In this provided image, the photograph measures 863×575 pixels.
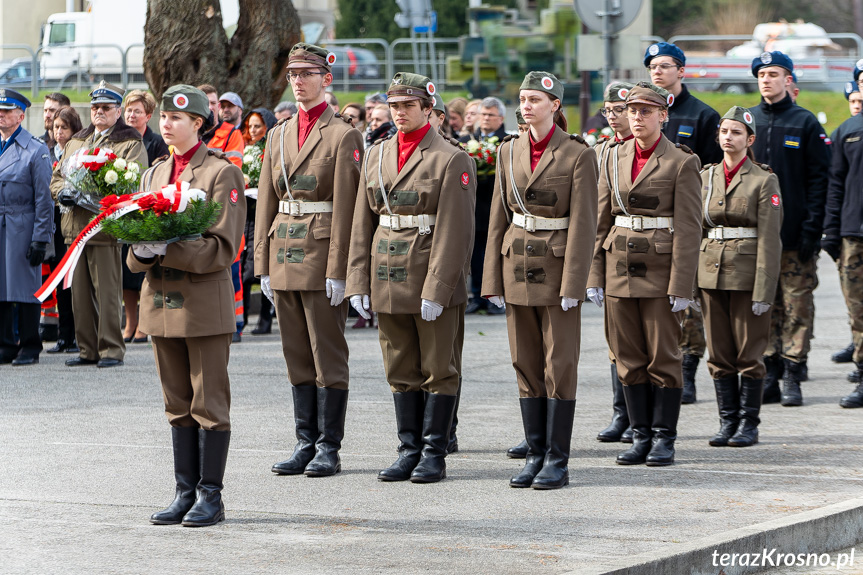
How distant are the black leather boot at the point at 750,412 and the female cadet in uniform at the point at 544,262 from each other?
5.44ft

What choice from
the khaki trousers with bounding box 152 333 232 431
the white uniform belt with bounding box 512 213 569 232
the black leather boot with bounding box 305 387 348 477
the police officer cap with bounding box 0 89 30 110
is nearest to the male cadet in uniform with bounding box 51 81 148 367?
the police officer cap with bounding box 0 89 30 110

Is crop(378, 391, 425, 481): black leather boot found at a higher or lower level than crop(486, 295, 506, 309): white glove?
lower

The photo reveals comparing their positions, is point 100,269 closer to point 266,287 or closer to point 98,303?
point 98,303

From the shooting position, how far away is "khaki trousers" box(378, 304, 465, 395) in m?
7.71

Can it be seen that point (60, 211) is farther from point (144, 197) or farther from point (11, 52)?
point (11, 52)

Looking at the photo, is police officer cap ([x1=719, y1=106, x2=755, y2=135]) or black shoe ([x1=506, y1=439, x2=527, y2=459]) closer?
black shoe ([x1=506, y1=439, x2=527, y2=459])

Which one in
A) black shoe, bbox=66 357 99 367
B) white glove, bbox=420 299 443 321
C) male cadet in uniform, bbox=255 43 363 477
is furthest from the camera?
black shoe, bbox=66 357 99 367

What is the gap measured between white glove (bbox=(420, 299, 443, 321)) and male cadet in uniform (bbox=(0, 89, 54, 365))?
214 inches

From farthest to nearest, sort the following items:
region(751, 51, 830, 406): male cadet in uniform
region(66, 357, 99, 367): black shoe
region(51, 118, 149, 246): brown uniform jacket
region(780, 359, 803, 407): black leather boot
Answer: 1. region(66, 357, 99, 367): black shoe
2. region(51, 118, 149, 246): brown uniform jacket
3. region(780, 359, 803, 407): black leather boot
4. region(751, 51, 830, 406): male cadet in uniform

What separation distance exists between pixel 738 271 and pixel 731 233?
0.94 ft

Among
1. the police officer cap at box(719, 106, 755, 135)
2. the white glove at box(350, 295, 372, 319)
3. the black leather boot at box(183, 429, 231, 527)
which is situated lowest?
the black leather boot at box(183, 429, 231, 527)

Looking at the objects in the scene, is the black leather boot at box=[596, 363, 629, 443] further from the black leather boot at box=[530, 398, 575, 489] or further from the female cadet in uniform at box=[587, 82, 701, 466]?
the black leather boot at box=[530, 398, 575, 489]

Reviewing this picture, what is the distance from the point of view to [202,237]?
6.58 m

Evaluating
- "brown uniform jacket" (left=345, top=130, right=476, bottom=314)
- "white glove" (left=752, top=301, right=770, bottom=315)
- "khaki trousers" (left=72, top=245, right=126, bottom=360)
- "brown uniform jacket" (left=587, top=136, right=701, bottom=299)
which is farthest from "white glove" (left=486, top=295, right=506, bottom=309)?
"khaki trousers" (left=72, top=245, right=126, bottom=360)
